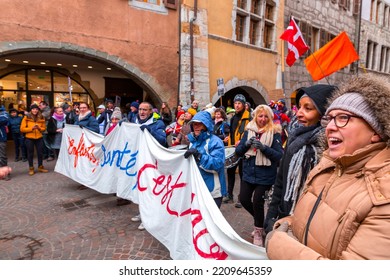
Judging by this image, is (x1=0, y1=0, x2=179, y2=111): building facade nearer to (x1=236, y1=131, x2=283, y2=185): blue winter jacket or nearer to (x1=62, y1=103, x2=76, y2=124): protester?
(x1=62, y1=103, x2=76, y2=124): protester

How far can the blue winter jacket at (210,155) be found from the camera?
3.00 m

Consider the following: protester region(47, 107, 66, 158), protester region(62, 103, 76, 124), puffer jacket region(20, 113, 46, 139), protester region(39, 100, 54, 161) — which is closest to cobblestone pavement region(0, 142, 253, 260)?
puffer jacket region(20, 113, 46, 139)

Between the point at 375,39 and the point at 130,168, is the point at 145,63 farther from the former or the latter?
the point at 375,39

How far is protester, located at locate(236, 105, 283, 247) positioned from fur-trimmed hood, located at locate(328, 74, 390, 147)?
1883 millimetres

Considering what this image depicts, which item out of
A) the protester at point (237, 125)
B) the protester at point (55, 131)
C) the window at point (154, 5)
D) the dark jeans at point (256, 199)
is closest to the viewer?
the dark jeans at point (256, 199)

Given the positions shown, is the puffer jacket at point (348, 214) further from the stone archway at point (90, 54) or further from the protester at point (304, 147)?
the stone archway at point (90, 54)

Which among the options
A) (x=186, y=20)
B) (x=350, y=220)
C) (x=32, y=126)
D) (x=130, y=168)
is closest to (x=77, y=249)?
(x=130, y=168)

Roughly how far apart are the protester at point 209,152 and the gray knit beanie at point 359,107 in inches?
70.8

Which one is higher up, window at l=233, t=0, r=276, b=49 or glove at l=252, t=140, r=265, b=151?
window at l=233, t=0, r=276, b=49

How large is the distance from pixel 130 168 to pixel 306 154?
2909 mm

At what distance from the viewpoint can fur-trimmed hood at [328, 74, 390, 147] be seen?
116 centimetres

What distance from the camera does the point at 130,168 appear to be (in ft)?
13.9

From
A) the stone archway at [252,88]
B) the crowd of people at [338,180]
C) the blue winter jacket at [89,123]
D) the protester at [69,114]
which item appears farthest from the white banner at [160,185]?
the stone archway at [252,88]

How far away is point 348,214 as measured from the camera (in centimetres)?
108
